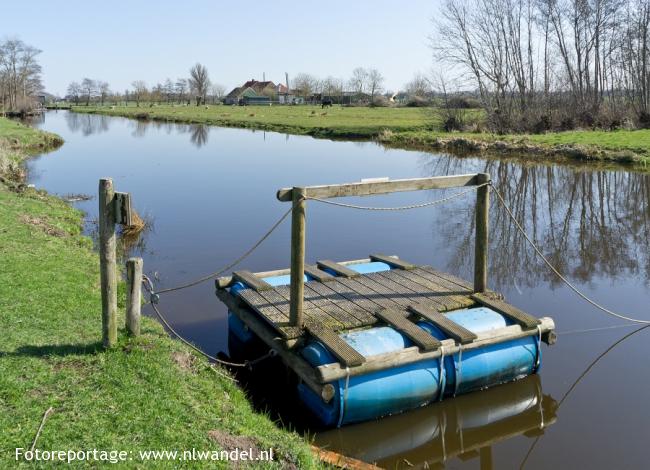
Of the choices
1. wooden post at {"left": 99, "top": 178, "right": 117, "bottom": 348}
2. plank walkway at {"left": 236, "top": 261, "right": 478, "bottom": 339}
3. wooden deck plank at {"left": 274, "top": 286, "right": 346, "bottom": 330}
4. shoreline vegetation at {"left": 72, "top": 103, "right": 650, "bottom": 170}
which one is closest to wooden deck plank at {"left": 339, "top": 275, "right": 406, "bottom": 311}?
plank walkway at {"left": 236, "top": 261, "right": 478, "bottom": 339}

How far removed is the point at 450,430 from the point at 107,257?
15.2 feet

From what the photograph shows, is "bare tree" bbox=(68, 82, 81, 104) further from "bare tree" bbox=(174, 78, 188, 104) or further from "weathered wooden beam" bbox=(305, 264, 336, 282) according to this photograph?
"weathered wooden beam" bbox=(305, 264, 336, 282)

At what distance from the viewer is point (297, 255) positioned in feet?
26.4

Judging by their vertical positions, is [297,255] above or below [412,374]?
above

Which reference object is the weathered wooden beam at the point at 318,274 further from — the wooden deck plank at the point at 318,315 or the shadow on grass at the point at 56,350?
the shadow on grass at the point at 56,350

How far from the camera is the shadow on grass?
6707 millimetres

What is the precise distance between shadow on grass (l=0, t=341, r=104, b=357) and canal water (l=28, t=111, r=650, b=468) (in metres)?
2.24

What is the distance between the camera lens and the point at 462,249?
15945 millimetres

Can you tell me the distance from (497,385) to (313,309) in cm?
281

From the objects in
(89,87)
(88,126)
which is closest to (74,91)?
(89,87)

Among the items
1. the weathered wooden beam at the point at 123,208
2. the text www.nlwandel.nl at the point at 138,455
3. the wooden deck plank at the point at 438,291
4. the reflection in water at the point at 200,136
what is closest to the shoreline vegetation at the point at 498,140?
the reflection in water at the point at 200,136

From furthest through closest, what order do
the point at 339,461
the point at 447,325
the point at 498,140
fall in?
the point at 498,140 < the point at 447,325 < the point at 339,461

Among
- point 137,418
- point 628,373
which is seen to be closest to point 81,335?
point 137,418

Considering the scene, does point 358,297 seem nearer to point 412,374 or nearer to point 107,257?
point 412,374
